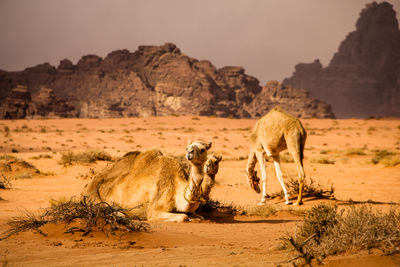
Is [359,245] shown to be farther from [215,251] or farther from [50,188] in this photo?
[50,188]

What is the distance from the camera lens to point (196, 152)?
6.20 m

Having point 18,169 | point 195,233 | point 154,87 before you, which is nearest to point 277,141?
point 195,233

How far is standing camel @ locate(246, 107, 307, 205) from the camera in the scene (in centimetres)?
1005

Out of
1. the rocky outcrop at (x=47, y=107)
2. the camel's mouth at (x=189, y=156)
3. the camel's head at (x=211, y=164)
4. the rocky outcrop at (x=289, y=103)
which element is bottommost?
the camel's head at (x=211, y=164)

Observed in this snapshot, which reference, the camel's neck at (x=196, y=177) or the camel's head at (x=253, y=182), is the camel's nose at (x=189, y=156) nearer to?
the camel's neck at (x=196, y=177)

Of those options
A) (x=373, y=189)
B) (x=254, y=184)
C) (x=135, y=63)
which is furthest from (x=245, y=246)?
(x=135, y=63)

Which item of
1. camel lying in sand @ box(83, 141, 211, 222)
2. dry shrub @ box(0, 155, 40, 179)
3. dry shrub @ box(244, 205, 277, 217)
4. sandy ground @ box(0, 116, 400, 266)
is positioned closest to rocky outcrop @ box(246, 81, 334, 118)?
sandy ground @ box(0, 116, 400, 266)

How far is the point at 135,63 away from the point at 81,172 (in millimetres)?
159641

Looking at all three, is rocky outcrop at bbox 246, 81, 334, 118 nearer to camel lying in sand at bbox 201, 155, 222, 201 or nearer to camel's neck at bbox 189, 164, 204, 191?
camel lying in sand at bbox 201, 155, 222, 201

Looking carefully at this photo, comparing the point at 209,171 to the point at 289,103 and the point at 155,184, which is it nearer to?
the point at 155,184

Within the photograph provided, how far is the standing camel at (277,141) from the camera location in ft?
33.0

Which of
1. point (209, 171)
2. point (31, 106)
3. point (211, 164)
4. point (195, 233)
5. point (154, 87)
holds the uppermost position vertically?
Result: point (154, 87)

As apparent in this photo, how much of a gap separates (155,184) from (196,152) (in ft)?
4.67

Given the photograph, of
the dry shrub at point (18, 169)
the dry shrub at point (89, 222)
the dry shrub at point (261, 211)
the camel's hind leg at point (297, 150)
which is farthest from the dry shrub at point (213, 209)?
the dry shrub at point (18, 169)
